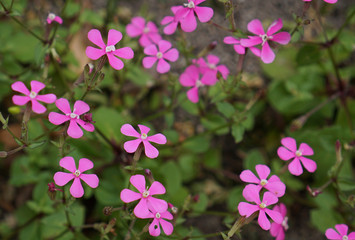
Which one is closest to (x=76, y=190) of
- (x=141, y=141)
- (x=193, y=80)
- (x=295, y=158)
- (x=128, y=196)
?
(x=128, y=196)

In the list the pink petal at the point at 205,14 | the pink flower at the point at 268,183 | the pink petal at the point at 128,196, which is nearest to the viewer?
the pink petal at the point at 128,196

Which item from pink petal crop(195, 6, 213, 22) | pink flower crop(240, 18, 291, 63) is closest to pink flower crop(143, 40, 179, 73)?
pink petal crop(195, 6, 213, 22)

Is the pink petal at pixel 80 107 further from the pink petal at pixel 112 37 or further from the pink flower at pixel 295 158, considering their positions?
the pink flower at pixel 295 158

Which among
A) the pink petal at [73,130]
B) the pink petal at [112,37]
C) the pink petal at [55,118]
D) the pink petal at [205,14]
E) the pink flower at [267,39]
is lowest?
the pink petal at [73,130]

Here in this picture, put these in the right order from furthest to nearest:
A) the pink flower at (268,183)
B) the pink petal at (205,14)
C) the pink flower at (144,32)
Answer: the pink flower at (144,32)
the pink petal at (205,14)
the pink flower at (268,183)

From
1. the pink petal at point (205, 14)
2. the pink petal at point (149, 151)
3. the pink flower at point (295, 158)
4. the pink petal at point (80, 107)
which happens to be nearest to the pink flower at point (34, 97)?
the pink petal at point (80, 107)

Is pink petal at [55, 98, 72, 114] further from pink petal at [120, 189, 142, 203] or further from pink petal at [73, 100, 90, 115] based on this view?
pink petal at [120, 189, 142, 203]

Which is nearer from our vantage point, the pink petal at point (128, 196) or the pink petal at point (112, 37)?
the pink petal at point (128, 196)
